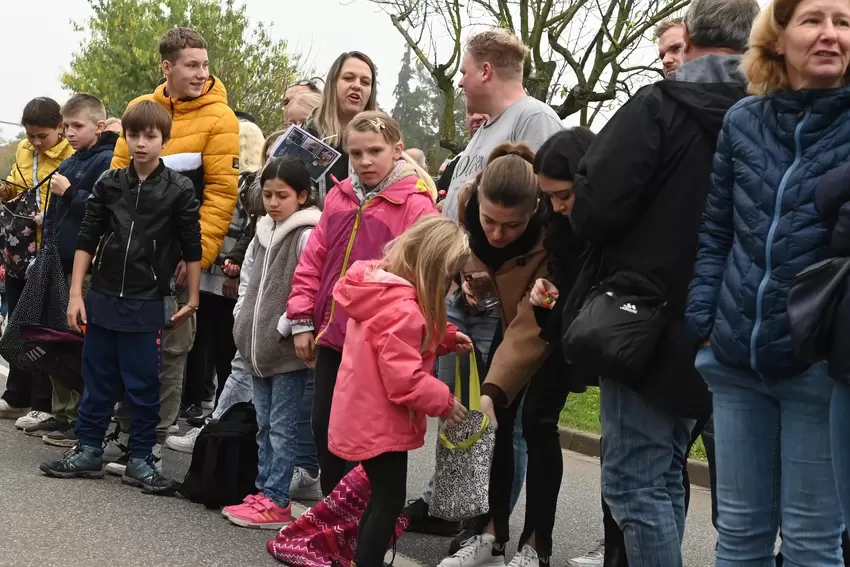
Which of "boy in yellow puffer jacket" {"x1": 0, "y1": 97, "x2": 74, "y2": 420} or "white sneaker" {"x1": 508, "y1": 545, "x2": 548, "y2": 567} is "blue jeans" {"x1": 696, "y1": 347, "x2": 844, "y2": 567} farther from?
"boy in yellow puffer jacket" {"x1": 0, "y1": 97, "x2": 74, "y2": 420}

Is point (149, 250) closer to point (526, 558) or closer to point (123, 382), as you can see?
point (123, 382)

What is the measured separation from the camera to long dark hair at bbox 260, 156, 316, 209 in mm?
6031

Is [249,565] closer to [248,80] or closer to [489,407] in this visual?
[489,407]

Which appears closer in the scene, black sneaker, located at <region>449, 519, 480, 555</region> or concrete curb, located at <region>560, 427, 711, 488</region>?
black sneaker, located at <region>449, 519, 480, 555</region>

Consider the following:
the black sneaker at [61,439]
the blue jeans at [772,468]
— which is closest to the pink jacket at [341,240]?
the blue jeans at [772,468]

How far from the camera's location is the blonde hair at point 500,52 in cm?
573

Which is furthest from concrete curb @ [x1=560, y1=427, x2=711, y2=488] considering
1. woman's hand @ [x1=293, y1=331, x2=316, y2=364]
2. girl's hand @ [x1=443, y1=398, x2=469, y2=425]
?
girl's hand @ [x1=443, y1=398, x2=469, y2=425]

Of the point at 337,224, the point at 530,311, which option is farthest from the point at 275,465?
the point at 530,311

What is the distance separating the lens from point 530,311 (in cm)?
466

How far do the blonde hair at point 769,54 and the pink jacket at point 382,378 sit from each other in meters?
1.62

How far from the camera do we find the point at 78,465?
20.8 feet

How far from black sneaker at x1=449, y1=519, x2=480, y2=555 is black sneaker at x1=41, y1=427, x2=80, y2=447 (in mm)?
2979

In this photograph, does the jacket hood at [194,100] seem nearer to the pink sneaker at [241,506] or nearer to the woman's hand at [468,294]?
the pink sneaker at [241,506]

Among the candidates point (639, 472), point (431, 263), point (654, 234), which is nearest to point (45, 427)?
point (431, 263)
